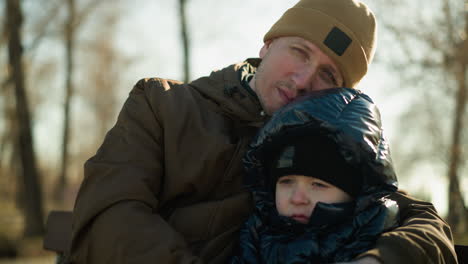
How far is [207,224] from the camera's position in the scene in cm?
234

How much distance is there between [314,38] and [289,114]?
550 mm

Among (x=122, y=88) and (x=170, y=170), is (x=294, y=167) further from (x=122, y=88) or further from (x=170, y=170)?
(x=122, y=88)

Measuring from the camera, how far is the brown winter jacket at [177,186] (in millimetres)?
2131

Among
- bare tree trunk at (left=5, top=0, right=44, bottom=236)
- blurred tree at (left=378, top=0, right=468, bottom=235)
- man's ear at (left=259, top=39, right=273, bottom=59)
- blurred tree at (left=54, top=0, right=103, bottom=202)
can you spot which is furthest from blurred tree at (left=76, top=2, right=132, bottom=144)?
man's ear at (left=259, top=39, right=273, bottom=59)

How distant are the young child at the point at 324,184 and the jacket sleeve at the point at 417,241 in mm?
94

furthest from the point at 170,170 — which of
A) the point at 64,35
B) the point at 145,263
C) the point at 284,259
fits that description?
the point at 64,35

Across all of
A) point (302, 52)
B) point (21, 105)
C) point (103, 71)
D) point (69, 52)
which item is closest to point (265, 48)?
point (302, 52)

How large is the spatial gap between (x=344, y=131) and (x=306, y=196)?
290mm

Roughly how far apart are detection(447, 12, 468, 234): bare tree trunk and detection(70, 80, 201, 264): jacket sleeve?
6440mm

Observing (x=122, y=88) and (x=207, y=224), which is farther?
(x=122, y=88)

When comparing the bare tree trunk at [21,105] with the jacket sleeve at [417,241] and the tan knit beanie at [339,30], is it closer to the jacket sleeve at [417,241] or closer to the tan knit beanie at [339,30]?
the tan knit beanie at [339,30]

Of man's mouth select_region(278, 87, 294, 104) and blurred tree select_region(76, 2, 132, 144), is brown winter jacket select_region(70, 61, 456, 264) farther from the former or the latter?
blurred tree select_region(76, 2, 132, 144)

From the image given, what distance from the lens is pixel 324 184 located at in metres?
2.12

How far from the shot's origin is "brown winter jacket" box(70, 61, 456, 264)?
2131mm
